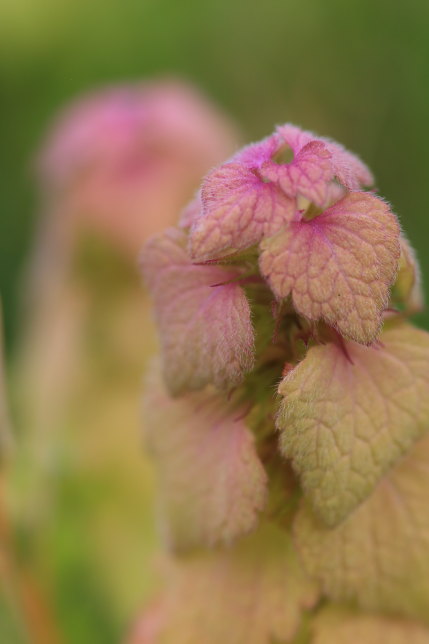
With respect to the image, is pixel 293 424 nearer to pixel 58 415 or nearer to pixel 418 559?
pixel 418 559

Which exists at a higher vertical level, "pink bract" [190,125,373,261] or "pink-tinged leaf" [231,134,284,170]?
"pink-tinged leaf" [231,134,284,170]

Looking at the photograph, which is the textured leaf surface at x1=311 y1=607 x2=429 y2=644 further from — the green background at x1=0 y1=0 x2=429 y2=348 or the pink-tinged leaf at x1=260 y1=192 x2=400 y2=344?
the green background at x1=0 y1=0 x2=429 y2=348

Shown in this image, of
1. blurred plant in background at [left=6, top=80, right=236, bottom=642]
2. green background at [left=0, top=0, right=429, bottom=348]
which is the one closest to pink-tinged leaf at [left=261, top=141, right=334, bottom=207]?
blurred plant in background at [left=6, top=80, right=236, bottom=642]

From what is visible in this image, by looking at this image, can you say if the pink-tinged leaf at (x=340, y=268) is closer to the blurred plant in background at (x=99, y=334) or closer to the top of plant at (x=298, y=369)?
the top of plant at (x=298, y=369)

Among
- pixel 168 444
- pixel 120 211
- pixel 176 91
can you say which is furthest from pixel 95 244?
pixel 168 444

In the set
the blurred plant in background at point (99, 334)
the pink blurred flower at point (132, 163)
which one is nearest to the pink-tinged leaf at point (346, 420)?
the blurred plant in background at point (99, 334)
